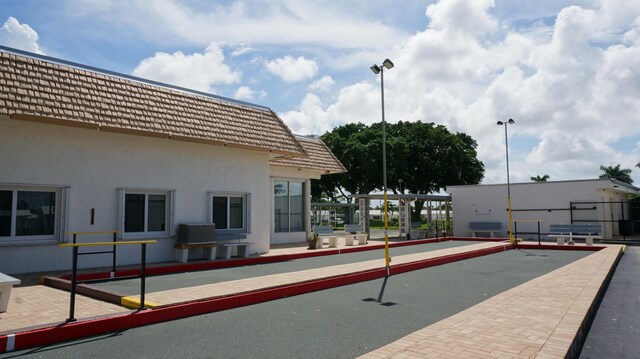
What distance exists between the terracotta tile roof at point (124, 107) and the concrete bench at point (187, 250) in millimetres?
3141

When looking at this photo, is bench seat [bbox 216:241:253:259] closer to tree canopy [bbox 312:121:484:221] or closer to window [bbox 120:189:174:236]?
window [bbox 120:189:174:236]

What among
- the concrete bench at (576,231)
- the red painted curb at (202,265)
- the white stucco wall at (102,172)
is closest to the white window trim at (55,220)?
the white stucco wall at (102,172)

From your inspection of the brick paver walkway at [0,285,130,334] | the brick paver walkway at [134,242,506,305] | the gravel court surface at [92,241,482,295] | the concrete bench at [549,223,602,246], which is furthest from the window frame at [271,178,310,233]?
the concrete bench at [549,223,602,246]

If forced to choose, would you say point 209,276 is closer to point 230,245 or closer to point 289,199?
point 230,245

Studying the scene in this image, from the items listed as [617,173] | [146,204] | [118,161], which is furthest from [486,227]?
[617,173]

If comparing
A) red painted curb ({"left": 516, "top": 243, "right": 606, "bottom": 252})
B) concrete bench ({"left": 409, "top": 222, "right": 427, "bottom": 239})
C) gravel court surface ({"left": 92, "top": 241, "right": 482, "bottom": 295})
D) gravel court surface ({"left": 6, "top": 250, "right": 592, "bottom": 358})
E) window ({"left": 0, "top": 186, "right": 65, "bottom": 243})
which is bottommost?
gravel court surface ({"left": 6, "top": 250, "right": 592, "bottom": 358})

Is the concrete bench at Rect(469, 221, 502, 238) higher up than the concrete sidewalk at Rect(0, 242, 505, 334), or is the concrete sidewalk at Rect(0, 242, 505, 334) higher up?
the concrete bench at Rect(469, 221, 502, 238)

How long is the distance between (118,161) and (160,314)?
6.80 metres

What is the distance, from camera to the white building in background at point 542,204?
26.6m

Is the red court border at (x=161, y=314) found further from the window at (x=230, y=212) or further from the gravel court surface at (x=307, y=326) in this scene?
the window at (x=230, y=212)

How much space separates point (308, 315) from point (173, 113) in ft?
28.5

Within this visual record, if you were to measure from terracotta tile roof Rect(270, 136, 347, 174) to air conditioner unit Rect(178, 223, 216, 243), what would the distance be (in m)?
6.65

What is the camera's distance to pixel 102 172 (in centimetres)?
1242

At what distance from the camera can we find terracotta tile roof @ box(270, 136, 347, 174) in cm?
2114
